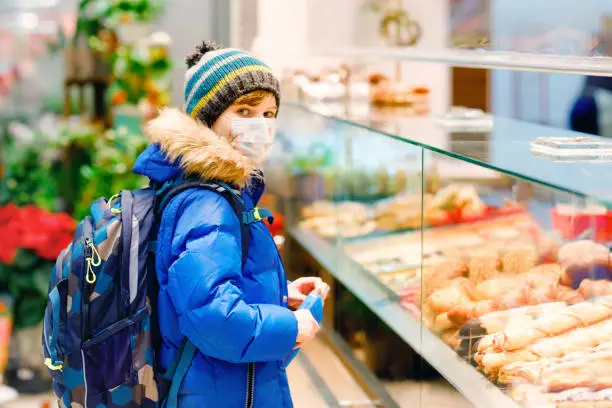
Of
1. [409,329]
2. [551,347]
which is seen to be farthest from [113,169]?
[551,347]

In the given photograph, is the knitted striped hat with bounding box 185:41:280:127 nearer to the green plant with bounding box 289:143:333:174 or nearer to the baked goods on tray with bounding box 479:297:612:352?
the baked goods on tray with bounding box 479:297:612:352

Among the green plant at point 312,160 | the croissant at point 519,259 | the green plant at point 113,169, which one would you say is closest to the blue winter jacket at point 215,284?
the croissant at point 519,259

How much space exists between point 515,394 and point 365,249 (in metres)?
1.45

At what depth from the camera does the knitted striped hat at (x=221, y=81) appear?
6.89ft

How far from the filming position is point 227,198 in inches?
78.0

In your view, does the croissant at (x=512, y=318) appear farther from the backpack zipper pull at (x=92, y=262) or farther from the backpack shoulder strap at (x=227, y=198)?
the backpack zipper pull at (x=92, y=262)

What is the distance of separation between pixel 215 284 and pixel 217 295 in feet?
0.07

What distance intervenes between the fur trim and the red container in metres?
0.68

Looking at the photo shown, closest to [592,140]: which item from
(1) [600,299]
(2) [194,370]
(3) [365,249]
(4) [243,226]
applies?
(1) [600,299]

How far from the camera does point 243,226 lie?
77.7 inches

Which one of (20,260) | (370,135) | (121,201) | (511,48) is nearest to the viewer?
(121,201)

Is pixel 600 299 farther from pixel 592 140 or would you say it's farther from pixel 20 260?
pixel 20 260

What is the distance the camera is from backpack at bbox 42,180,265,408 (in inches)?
75.4

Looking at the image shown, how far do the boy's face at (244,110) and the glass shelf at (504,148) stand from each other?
18.2 inches
